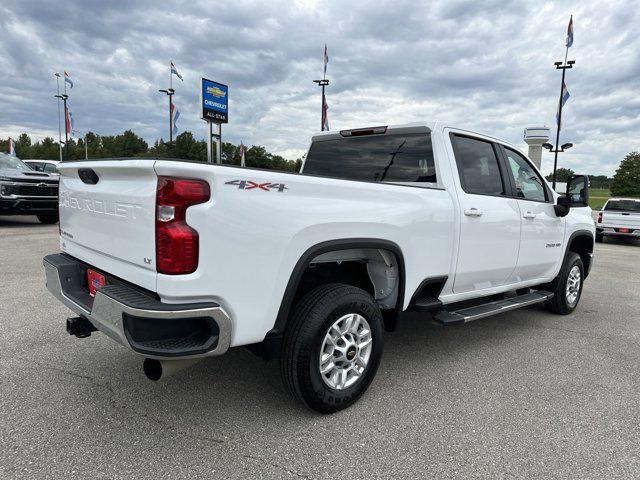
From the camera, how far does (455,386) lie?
3359 millimetres

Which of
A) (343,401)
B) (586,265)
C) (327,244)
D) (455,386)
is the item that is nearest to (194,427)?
(343,401)

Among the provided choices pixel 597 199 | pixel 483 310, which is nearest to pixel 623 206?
pixel 483 310

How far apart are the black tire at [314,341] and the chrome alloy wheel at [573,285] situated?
3.55 metres

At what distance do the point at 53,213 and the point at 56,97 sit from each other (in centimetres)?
4194

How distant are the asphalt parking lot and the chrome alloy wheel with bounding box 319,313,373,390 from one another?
0.23 metres

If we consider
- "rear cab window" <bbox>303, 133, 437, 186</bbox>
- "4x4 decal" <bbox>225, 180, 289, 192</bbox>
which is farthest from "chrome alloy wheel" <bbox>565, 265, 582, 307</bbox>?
"4x4 decal" <bbox>225, 180, 289, 192</bbox>

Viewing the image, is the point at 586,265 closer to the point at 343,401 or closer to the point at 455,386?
the point at 455,386

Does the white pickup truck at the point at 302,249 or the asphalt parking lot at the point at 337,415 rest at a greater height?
the white pickup truck at the point at 302,249

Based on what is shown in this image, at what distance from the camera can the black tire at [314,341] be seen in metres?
2.65

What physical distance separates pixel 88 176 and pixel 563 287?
16.3 feet

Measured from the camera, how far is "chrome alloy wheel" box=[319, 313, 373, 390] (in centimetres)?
282

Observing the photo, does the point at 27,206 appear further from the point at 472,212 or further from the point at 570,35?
the point at 570,35

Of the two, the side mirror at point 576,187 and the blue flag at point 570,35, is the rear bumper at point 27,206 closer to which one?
the side mirror at point 576,187

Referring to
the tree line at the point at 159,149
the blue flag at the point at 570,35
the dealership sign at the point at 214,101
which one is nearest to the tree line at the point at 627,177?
the tree line at the point at 159,149
